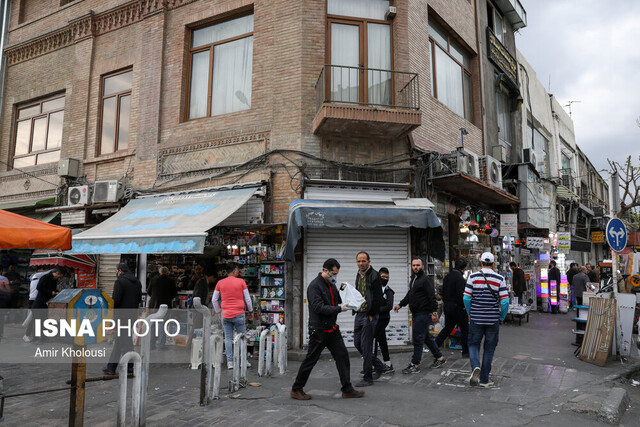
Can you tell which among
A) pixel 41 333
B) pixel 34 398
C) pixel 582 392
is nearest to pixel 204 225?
pixel 34 398

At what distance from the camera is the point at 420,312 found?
7.58 meters

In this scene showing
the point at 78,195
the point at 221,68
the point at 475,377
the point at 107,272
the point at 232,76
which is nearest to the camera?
the point at 475,377

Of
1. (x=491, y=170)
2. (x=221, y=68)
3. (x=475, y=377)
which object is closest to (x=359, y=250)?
(x=475, y=377)

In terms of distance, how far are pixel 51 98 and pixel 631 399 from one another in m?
16.9

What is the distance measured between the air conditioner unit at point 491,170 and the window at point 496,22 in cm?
604

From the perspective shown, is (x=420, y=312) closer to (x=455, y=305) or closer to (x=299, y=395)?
(x=455, y=305)

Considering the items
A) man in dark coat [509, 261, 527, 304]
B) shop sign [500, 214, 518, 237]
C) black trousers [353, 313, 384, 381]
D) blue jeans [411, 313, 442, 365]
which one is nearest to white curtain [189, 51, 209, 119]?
black trousers [353, 313, 384, 381]

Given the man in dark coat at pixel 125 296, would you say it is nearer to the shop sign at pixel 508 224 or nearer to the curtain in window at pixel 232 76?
the curtain in window at pixel 232 76

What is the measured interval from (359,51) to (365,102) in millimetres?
1405

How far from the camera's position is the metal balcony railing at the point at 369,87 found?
9.95 m

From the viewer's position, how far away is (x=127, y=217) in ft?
34.1

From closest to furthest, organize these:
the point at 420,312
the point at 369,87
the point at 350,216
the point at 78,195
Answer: the point at 420,312, the point at 350,216, the point at 369,87, the point at 78,195

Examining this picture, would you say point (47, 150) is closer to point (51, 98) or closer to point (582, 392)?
point (51, 98)

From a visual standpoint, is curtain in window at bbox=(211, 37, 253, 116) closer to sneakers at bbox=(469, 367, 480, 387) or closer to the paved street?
the paved street
